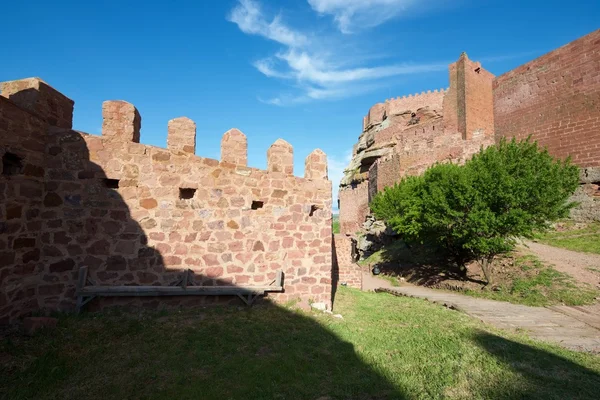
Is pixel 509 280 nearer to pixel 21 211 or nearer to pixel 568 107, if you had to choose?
pixel 21 211

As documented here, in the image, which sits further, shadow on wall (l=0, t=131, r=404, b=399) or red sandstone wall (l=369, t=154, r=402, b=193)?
red sandstone wall (l=369, t=154, r=402, b=193)

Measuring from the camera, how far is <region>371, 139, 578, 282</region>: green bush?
11906 millimetres

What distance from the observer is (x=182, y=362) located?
3939 mm

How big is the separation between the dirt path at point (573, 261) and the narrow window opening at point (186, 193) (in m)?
13.2

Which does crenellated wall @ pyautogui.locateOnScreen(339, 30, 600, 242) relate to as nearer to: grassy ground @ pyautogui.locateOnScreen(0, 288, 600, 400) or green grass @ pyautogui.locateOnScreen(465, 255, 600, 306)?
green grass @ pyautogui.locateOnScreen(465, 255, 600, 306)

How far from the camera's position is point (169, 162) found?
5.77 metres

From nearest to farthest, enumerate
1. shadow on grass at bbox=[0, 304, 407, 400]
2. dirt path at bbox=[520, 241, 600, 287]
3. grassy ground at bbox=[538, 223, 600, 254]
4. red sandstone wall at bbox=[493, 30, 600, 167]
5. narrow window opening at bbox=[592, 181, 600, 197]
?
1. shadow on grass at bbox=[0, 304, 407, 400]
2. dirt path at bbox=[520, 241, 600, 287]
3. grassy ground at bbox=[538, 223, 600, 254]
4. narrow window opening at bbox=[592, 181, 600, 197]
5. red sandstone wall at bbox=[493, 30, 600, 167]

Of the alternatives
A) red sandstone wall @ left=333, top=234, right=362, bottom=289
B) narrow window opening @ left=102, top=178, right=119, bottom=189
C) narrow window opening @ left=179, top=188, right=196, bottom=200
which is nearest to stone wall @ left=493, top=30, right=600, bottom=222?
red sandstone wall @ left=333, top=234, right=362, bottom=289

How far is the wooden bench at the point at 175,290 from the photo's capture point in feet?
16.7

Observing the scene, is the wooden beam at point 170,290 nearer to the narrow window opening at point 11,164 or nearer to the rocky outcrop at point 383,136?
the narrow window opening at point 11,164

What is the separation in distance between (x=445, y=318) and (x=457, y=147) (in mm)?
23285

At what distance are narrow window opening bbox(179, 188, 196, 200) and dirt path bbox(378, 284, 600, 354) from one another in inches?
291

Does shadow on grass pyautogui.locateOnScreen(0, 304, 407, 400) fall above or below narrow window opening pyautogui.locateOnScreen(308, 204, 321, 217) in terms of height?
below

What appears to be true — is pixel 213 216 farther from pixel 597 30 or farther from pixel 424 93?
pixel 424 93
